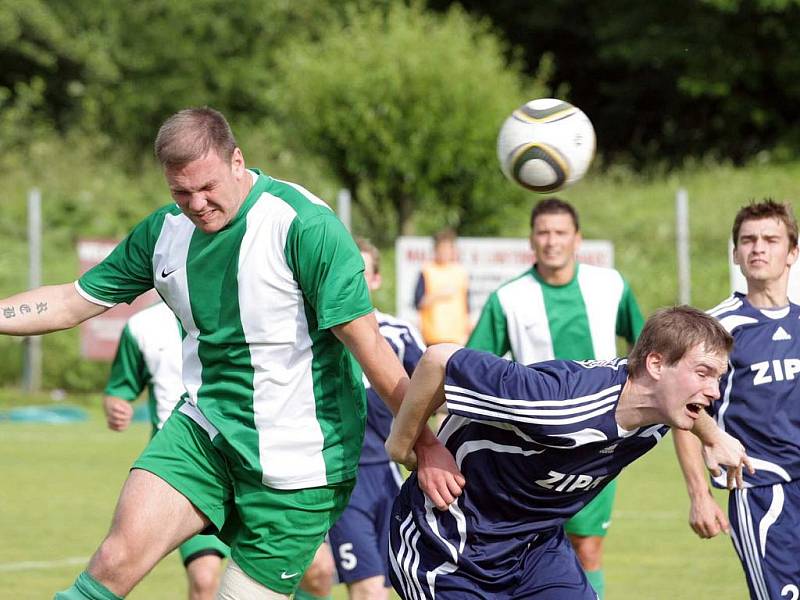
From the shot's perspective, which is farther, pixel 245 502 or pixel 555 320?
pixel 555 320

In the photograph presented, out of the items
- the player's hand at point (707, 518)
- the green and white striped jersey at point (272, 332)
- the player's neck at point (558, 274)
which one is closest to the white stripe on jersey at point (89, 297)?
the green and white striped jersey at point (272, 332)

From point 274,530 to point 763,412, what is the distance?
2088 mm

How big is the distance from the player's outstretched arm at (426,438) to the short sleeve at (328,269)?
0.30 meters

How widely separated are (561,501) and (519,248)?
1245cm

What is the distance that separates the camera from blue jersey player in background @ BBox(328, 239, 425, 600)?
6199 mm

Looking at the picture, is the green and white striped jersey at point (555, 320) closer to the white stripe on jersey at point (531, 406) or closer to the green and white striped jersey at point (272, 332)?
the green and white striped jersey at point (272, 332)

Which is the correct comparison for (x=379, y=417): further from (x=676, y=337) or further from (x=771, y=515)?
(x=676, y=337)

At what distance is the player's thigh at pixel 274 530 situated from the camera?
4453 mm

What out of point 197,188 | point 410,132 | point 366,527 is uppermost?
point 410,132

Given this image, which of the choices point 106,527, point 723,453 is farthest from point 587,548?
point 106,527

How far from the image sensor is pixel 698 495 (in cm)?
538

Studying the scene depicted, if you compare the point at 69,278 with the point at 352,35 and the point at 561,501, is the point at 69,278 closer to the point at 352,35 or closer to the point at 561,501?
the point at 352,35

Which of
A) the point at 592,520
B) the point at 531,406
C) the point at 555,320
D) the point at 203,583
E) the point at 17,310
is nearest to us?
the point at 531,406

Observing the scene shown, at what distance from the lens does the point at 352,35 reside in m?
24.1
